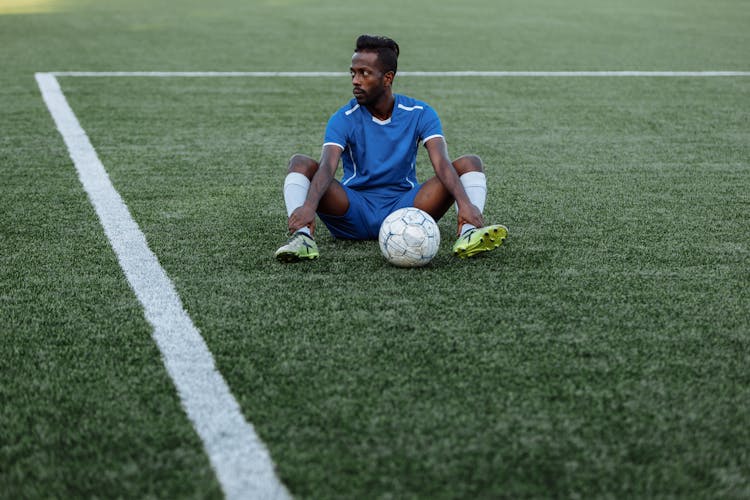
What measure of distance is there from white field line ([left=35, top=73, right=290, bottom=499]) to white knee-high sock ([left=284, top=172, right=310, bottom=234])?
2.06ft

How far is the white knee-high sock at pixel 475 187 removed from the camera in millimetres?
4121

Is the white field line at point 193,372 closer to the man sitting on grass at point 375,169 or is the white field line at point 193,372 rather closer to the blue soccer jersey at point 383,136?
the man sitting on grass at point 375,169

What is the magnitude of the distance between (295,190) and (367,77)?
58 centimetres

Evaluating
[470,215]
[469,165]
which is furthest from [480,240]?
[469,165]

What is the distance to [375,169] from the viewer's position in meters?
4.15

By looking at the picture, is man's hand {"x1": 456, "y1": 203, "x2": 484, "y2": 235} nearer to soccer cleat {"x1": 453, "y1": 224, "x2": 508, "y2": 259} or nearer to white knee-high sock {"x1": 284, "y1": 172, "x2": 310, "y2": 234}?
soccer cleat {"x1": 453, "y1": 224, "x2": 508, "y2": 259}

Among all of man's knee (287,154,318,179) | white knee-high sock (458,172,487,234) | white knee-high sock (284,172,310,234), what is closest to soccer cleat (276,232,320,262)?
white knee-high sock (284,172,310,234)

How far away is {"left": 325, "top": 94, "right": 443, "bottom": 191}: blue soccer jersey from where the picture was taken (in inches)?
160

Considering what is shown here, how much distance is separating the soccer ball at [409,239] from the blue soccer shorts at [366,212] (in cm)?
28

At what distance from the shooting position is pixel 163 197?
503 centimetres

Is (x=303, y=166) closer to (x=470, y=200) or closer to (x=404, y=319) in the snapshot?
(x=470, y=200)

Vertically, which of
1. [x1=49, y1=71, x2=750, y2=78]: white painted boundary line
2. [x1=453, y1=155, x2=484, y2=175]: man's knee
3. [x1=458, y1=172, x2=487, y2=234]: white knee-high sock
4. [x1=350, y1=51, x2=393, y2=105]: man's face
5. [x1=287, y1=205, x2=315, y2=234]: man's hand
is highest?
[x1=350, y1=51, x2=393, y2=105]: man's face

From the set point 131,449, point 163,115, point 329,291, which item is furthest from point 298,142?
point 131,449

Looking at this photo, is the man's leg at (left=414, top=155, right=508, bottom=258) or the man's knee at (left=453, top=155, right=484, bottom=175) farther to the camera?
the man's knee at (left=453, top=155, right=484, bottom=175)
